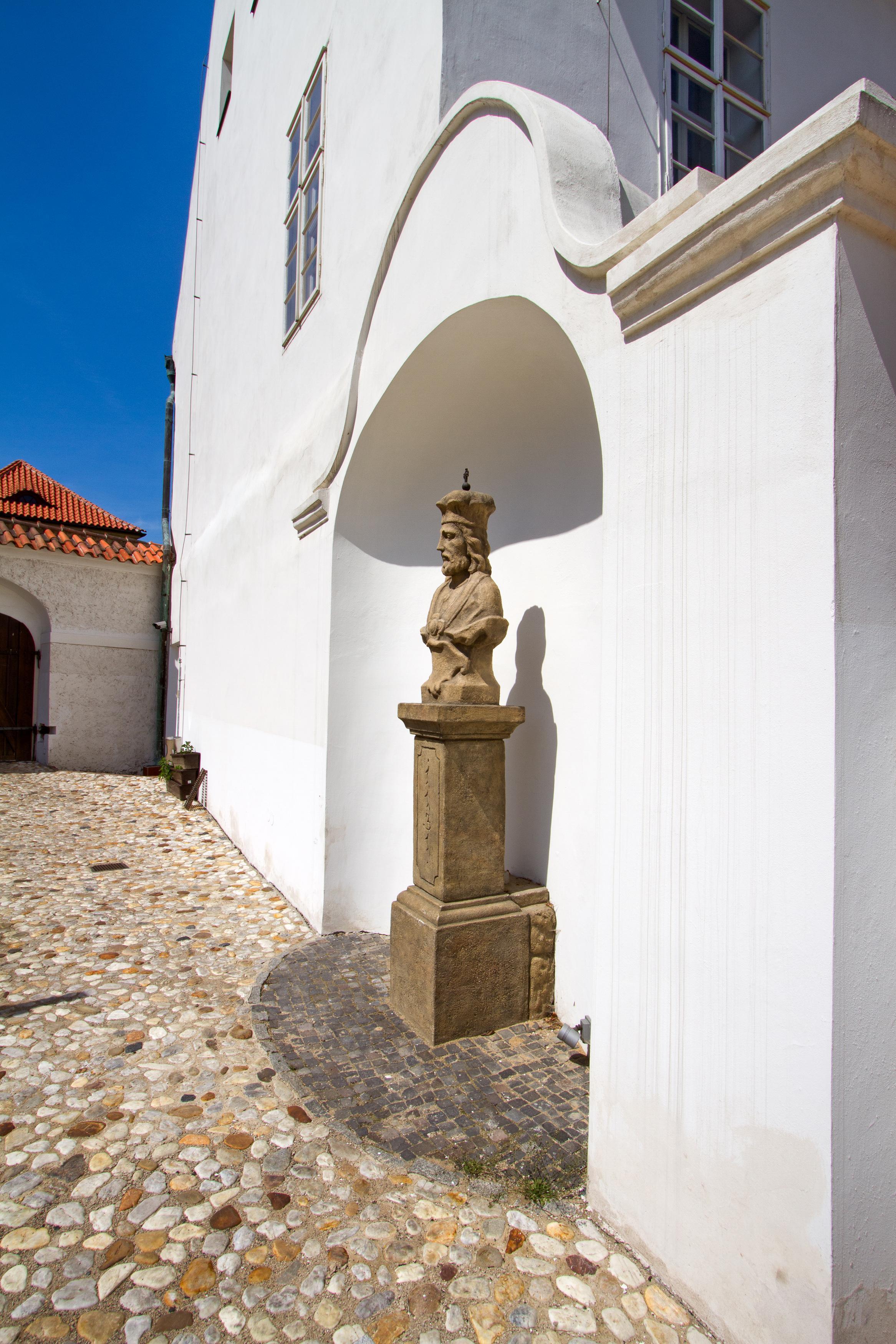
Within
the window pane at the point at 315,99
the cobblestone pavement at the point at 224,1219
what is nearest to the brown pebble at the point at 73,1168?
the cobblestone pavement at the point at 224,1219

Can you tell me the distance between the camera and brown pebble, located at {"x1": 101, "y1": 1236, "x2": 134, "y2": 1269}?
79.6 inches

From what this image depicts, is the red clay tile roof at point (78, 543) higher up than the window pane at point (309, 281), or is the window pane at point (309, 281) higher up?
the window pane at point (309, 281)

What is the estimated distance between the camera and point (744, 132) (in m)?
4.84

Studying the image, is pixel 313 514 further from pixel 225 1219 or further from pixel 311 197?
pixel 225 1219

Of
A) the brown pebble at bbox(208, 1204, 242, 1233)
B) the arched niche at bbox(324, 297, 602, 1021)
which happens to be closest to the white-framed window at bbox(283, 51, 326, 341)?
the arched niche at bbox(324, 297, 602, 1021)

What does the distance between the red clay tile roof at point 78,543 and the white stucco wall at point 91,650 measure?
0.12 metres

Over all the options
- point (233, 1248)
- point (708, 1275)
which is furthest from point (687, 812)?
point (233, 1248)

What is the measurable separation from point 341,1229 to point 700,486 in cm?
242

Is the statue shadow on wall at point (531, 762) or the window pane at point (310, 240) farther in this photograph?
the window pane at point (310, 240)

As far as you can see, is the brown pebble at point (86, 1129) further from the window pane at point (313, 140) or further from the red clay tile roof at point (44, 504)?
the red clay tile roof at point (44, 504)

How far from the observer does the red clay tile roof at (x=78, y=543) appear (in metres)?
11.7

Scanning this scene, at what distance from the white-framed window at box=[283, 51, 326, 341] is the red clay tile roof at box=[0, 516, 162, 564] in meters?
7.44

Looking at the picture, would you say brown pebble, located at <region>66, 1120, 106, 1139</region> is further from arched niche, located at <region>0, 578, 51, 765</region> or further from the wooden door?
the wooden door


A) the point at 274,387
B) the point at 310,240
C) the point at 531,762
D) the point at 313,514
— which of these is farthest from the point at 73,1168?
the point at 310,240
